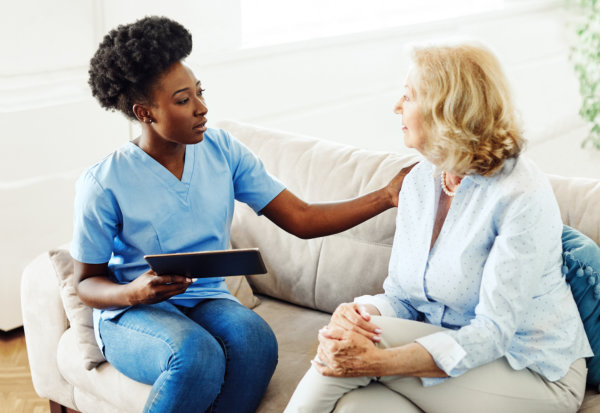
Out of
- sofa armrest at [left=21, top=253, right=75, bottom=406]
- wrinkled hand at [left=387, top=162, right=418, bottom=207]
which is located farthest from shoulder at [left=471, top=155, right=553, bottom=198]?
sofa armrest at [left=21, top=253, right=75, bottom=406]

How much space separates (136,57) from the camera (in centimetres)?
167

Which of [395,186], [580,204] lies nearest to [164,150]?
[395,186]

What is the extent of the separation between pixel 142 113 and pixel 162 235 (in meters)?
0.30

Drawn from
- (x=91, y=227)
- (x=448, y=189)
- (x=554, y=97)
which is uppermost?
(x=448, y=189)

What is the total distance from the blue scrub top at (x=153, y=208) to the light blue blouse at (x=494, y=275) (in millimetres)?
469

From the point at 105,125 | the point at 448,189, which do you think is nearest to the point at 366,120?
the point at 105,125

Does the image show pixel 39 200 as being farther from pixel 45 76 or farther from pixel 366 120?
pixel 366 120

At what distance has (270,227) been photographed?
2.21 meters

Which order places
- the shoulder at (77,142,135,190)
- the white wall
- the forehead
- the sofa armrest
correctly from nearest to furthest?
the forehead
the shoulder at (77,142,135,190)
the sofa armrest
the white wall

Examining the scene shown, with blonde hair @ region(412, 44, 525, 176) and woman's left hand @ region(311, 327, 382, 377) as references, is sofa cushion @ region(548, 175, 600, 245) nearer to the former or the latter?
blonde hair @ region(412, 44, 525, 176)

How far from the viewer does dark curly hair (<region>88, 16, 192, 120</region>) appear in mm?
1684

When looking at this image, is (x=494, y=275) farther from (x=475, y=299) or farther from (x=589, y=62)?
(x=589, y=62)

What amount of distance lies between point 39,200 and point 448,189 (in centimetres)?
174

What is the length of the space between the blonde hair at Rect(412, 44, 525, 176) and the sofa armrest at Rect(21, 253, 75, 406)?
1.11 meters
